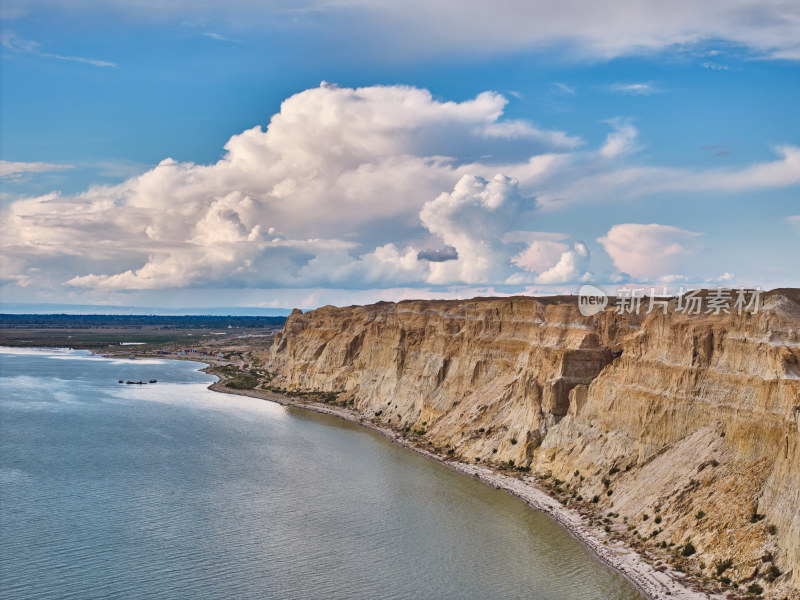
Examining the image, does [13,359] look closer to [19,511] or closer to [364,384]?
[364,384]

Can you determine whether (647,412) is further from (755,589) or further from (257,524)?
(257,524)

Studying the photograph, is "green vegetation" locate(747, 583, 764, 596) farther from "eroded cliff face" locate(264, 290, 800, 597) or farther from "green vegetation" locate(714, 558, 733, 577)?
"green vegetation" locate(714, 558, 733, 577)

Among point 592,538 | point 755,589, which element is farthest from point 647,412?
point 755,589

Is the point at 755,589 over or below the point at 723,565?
below

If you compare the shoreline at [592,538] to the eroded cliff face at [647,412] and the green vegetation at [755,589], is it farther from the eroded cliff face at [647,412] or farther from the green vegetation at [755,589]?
the eroded cliff face at [647,412]

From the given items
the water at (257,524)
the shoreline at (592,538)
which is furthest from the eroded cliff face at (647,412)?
the water at (257,524)

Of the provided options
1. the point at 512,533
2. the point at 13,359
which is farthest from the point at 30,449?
the point at 13,359

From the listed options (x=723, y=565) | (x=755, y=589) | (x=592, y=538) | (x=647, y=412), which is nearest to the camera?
(x=755, y=589)

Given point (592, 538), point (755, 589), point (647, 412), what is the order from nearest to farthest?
1. point (755, 589)
2. point (592, 538)
3. point (647, 412)
